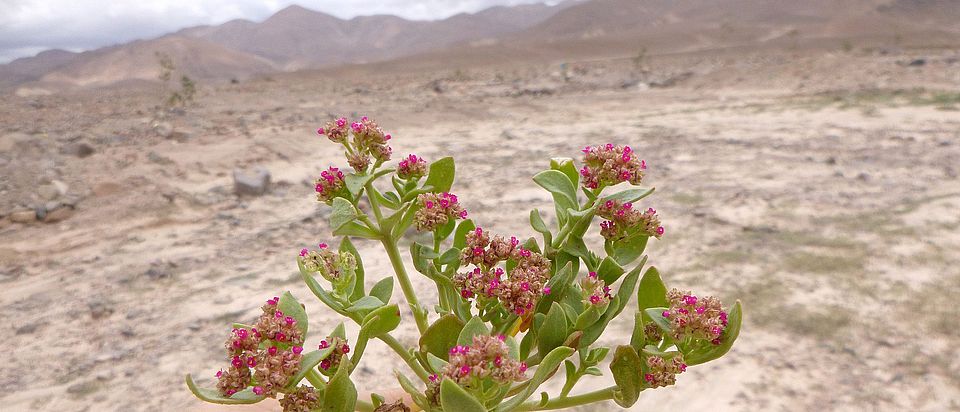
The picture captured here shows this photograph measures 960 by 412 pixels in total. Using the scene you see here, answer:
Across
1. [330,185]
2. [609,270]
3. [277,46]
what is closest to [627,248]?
[609,270]

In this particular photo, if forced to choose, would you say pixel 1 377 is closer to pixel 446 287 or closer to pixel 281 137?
pixel 446 287

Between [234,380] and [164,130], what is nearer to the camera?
[234,380]

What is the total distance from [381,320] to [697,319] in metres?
0.56

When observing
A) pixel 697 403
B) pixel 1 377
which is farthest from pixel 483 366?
pixel 1 377

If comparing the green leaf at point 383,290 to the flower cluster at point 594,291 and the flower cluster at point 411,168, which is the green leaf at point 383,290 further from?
the flower cluster at point 594,291

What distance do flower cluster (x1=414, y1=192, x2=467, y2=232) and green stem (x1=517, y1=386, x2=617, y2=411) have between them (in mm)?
407

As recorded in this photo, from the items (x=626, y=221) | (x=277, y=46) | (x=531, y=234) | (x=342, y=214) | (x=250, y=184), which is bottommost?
(x=531, y=234)

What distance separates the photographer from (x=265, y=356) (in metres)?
0.98

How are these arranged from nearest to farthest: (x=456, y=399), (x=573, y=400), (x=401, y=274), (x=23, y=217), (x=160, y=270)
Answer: (x=456, y=399)
(x=573, y=400)
(x=401, y=274)
(x=160, y=270)
(x=23, y=217)

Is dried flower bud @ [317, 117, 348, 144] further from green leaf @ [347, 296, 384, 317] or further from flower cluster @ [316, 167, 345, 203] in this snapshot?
green leaf @ [347, 296, 384, 317]

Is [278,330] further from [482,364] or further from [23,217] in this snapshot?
[23,217]

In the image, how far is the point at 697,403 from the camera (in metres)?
3.36

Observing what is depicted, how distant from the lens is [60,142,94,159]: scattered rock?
9.26m

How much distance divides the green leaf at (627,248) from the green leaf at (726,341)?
0.23 meters
